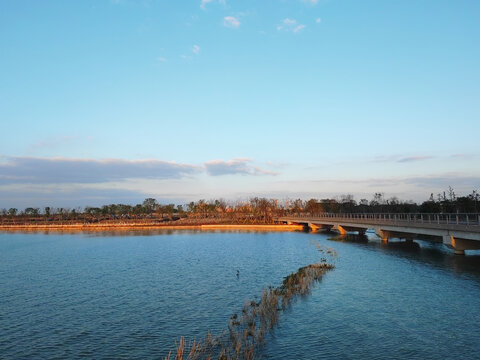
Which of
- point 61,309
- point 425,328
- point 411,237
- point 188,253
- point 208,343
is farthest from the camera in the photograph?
point 411,237

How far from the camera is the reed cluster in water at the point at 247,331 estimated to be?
57.3ft

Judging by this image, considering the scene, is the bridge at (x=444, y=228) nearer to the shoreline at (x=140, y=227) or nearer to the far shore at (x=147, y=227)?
the shoreline at (x=140, y=227)

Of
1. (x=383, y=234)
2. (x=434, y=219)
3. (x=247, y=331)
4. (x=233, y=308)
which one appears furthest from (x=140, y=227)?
(x=247, y=331)

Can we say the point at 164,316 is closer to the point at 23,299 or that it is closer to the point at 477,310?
the point at 23,299

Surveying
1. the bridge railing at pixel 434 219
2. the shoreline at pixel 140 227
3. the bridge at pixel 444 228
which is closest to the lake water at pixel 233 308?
the bridge at pixel 444 228

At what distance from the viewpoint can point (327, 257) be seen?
51719 millimetres

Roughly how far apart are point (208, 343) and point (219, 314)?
6783 mm

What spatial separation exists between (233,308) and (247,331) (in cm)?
595

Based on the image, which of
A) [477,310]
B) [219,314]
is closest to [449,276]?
[477,310]

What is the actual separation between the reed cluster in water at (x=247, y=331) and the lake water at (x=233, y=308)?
2.49ft

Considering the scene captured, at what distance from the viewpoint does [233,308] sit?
26.4 metres

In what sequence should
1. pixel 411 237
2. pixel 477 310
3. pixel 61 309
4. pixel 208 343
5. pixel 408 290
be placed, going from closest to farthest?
pixel 208 343 → pixel 477 310 → pixel 61 309 → pixel 408 290 → pixel 411 237

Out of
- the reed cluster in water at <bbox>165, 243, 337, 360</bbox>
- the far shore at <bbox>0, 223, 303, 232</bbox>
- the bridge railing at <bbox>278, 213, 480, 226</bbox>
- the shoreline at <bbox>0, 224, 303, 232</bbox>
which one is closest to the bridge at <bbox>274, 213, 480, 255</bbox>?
the bridge railing at <bbox>278, 213, 480, 226</bbox>

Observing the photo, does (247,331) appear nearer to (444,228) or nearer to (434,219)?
(444,228)
